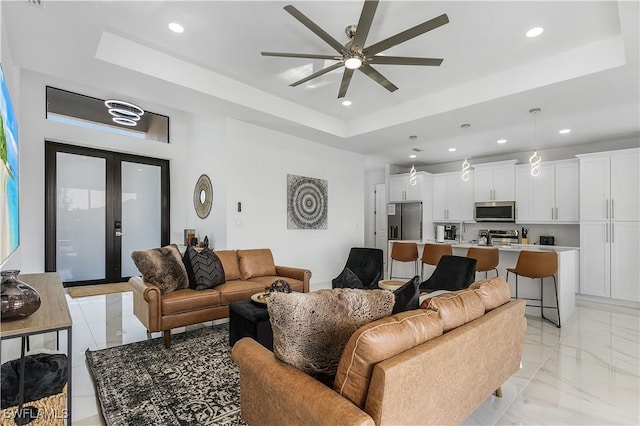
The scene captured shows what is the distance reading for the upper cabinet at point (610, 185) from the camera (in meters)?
5.00

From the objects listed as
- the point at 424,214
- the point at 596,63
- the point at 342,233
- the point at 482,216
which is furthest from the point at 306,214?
the point at 596,63

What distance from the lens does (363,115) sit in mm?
5254

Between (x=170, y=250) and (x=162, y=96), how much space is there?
6.18 ft

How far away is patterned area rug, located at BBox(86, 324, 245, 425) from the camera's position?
196 cm

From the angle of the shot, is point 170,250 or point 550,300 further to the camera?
point 550,300

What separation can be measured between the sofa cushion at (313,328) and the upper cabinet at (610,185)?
5.88m

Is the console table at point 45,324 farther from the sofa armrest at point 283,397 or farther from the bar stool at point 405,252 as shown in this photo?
the bar stool at point 405,252

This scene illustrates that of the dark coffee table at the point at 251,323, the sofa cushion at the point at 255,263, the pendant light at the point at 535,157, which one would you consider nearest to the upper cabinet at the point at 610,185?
the pendant light at the point at 535,157

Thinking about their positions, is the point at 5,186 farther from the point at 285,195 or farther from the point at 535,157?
the point at 535,157

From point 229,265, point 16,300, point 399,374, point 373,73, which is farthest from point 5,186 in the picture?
point 373,73

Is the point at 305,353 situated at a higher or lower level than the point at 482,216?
lower

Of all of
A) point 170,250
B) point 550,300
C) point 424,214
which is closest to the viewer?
point 170,250

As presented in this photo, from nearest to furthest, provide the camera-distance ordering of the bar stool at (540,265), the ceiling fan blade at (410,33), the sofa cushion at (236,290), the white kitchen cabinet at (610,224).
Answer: the ceiling fan blade at (410,33) → the sofa cushion at (236,290) → the bar stool at (540,265) → the white kitchen cabinet at (610,224)

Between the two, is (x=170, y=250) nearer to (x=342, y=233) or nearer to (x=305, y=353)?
(x=305, y=353)
